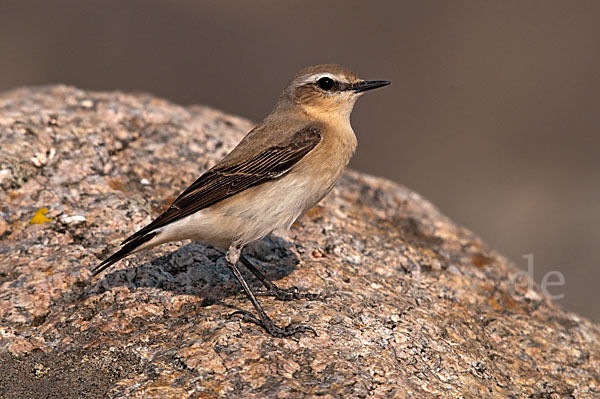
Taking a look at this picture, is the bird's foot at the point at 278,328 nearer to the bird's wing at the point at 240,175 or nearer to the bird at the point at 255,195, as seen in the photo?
the bird at the point at 255,195

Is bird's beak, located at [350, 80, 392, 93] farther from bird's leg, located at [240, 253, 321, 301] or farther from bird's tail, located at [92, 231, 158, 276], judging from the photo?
bird's tail, located at [92, 231, 158, 276]

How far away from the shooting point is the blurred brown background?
17.7 m

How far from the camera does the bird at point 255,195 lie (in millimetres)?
6203

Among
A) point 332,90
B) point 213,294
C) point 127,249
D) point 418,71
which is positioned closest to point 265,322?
point 213,294

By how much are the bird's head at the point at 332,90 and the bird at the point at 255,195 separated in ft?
1.07

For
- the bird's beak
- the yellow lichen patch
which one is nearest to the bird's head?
the bird's beak

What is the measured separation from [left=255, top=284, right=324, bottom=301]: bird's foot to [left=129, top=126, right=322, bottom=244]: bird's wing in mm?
939

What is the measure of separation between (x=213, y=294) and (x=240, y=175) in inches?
43.7

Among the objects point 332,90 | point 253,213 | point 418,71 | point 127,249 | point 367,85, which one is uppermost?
point 418,71

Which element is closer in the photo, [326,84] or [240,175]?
[240,175]

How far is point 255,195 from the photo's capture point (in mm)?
6406

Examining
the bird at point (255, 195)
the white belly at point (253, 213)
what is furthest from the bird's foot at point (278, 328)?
the white belly at point (253, 213)

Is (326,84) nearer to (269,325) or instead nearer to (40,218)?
(269,325)

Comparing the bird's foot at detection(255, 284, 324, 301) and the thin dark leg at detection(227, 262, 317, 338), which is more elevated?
the bird's foot at detection(255, 284, 324, 301)
